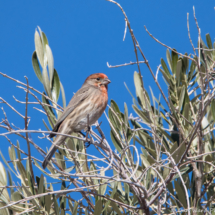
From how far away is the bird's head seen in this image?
541 centimetres

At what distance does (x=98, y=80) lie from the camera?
551 centimetres

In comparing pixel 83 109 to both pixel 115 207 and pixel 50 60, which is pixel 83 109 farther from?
pixel 115 207

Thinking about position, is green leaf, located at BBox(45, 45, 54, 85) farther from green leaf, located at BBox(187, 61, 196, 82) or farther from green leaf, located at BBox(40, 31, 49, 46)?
green leaf, located at BBox(187, 61, 196, 82)

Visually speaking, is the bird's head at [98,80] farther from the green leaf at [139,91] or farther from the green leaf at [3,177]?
the green leaf at [3,177]

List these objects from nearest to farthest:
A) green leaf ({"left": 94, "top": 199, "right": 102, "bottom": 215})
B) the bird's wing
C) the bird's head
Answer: green leaf ({"left": 94, "top": 199, "right": 102, "bottom": 215}) → the bird's wing → the bird's head

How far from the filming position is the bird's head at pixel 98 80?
5415 mm

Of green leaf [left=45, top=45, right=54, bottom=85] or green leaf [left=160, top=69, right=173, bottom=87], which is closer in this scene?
green leaf [left=160, top=69, right=173, bottom=87]

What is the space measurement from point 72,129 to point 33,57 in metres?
1.14

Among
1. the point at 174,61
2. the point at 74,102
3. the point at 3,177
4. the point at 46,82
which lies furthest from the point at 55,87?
the point at 174,61

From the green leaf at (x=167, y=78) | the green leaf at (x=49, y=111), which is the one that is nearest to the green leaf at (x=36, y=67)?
the green leaf at (x=49, y=111)

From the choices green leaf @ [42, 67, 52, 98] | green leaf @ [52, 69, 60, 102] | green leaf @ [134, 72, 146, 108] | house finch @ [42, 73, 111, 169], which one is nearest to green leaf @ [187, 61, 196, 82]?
green leaf @ [134, 72, 146, 108]

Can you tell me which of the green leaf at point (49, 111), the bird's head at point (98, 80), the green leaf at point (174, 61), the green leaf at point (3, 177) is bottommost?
the green leaf at point (3, 177)

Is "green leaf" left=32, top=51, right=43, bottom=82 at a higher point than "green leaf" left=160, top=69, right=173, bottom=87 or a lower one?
higher

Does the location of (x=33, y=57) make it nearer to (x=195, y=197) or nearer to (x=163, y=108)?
(x=163, y=108)
